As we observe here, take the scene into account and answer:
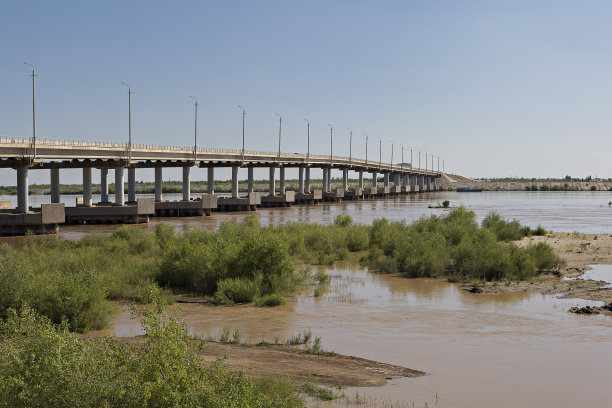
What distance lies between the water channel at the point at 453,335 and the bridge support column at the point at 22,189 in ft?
113

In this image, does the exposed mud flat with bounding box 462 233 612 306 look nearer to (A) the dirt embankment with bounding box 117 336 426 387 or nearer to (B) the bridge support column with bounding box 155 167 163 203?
(A) the dirt embankment with bounding box 117 336 426 387

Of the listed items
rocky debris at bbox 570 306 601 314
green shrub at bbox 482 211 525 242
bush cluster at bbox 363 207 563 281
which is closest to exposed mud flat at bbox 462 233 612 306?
rocky debris at bbox 570 306 601 314

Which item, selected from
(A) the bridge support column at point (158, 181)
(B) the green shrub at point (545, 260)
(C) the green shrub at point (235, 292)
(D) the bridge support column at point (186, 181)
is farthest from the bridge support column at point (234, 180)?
(C) the green shrub at point (235, 292)

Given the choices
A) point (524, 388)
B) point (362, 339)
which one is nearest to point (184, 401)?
point (524, 388)

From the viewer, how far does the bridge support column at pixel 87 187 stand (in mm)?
60588

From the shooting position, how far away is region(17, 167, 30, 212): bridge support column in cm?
4969

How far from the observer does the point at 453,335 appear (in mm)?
15688

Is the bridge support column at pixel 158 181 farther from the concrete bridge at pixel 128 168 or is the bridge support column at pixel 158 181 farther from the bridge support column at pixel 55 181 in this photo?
the bridge support column at pixel 55 181

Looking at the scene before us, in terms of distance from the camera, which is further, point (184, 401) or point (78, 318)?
point (78, 318)

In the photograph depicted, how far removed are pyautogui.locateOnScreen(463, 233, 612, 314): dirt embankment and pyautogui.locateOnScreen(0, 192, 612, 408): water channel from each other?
2.50ft

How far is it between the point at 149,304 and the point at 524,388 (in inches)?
428

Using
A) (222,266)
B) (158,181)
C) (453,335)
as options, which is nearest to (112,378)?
(453,335)

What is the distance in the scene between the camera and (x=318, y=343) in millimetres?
14227

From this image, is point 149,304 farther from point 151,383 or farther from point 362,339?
point 151,383
